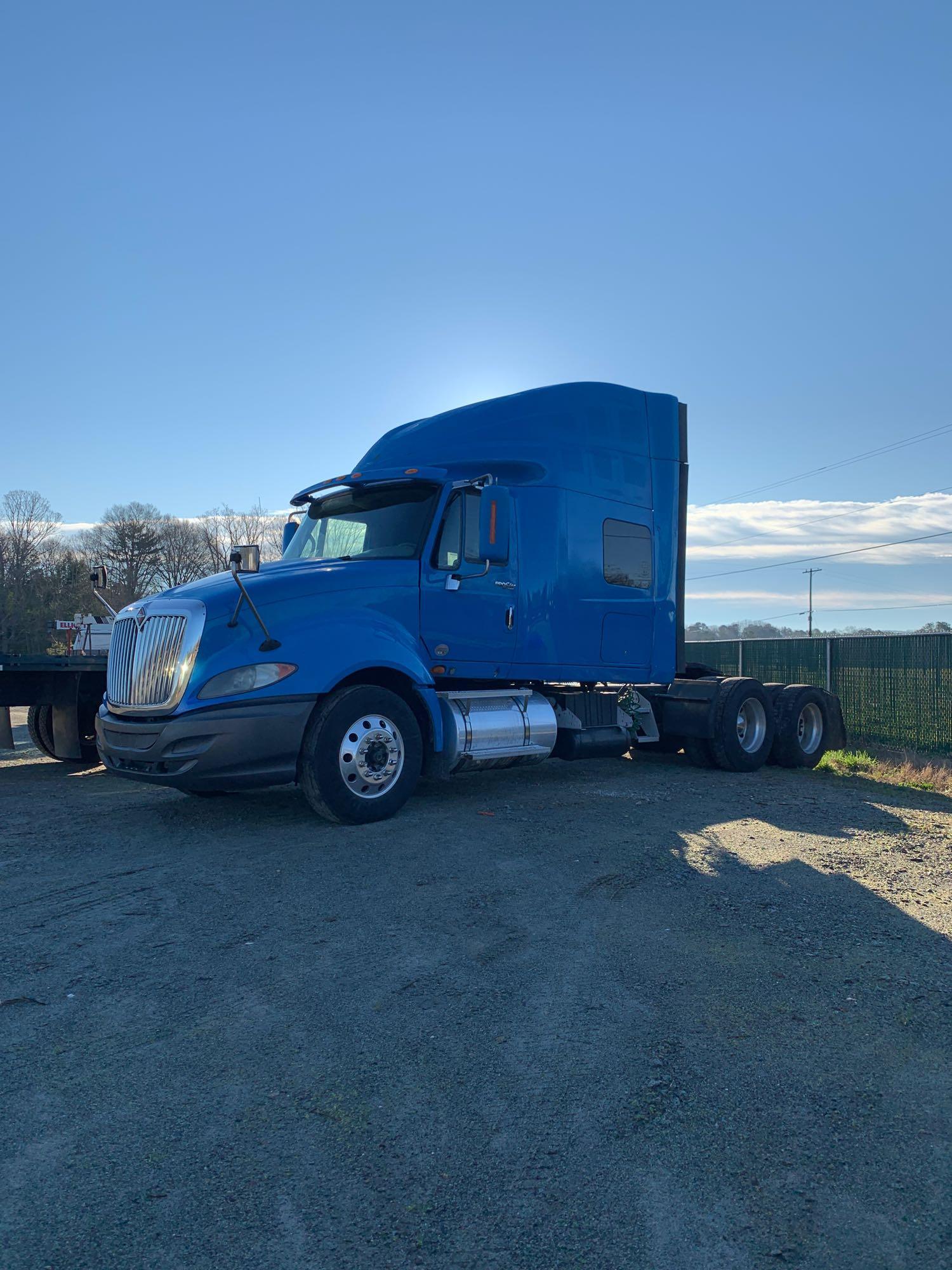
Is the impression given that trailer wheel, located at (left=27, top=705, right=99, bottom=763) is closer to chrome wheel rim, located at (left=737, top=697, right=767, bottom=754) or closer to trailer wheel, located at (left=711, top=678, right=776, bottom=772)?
trailer wheel, located at (left=711, top=678, right=776, bottom=772)

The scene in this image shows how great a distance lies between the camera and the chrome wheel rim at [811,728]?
40.3 ft

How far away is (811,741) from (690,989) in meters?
9.09

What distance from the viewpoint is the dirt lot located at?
242cm

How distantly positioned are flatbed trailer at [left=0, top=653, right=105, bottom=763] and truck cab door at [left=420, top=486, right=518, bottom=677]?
353cm

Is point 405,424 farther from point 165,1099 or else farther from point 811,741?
point 165,1099

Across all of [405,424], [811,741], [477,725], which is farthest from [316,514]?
[811,741]

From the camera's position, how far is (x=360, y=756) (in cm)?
726

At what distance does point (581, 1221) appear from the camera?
244 centimetres

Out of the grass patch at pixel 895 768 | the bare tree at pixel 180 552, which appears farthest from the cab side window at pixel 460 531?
the bare tree at pixel 180 552

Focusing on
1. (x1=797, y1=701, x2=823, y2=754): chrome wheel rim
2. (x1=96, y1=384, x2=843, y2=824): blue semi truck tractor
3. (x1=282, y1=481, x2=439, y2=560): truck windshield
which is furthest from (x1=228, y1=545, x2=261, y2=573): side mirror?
(x1=797, y1=701, x2=823, y2=754): chrome wheel rim

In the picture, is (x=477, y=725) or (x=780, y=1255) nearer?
(x=780, y=1255)

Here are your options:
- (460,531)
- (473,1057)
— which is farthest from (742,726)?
(473,1057)

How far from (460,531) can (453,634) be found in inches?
36.6

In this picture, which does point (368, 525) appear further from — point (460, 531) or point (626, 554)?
point (626, 554)
